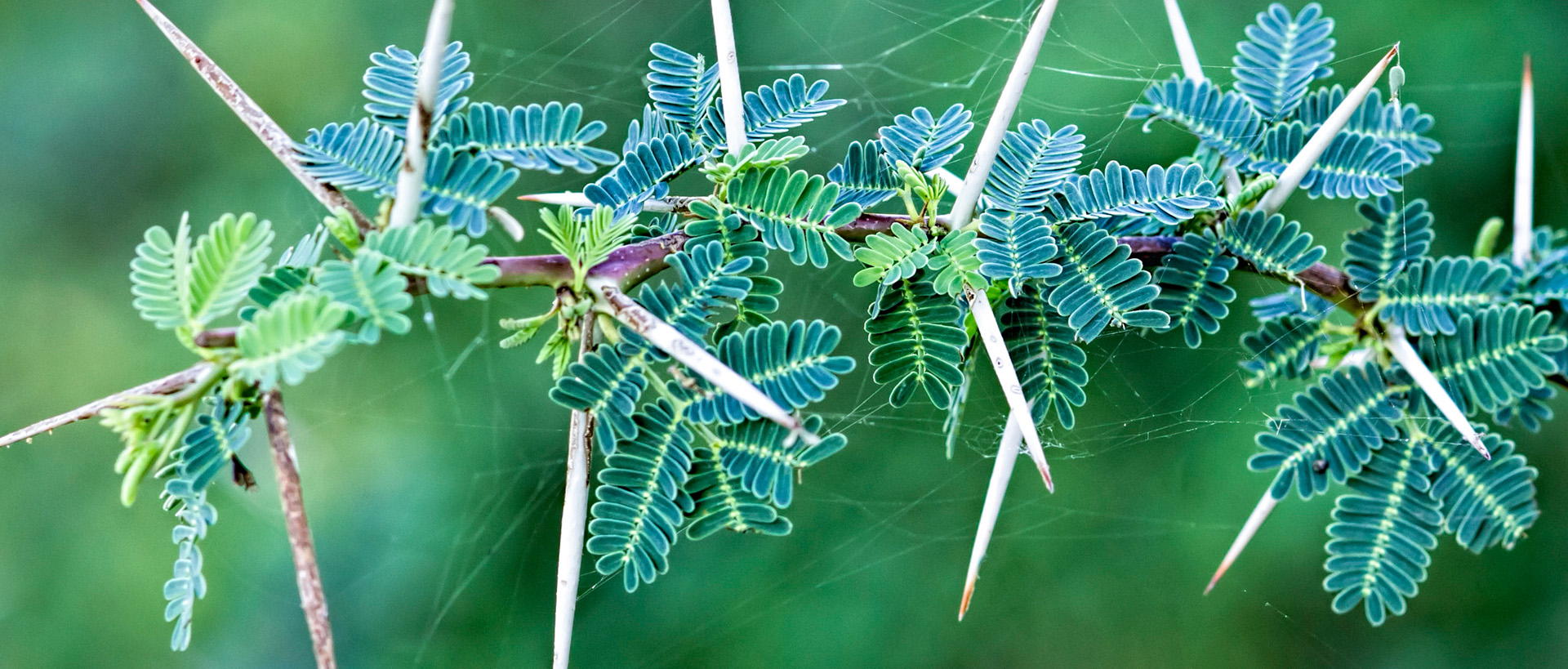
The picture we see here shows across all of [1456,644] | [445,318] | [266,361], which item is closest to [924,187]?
[266,361]

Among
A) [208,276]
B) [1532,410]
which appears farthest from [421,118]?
[1532,410]

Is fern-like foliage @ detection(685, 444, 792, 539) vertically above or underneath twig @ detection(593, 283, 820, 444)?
underneath

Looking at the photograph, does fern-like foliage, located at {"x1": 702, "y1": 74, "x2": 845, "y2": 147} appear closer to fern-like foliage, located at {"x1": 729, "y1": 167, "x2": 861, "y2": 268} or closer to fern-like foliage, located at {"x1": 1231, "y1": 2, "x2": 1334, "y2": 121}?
fern-like foliage, located at {"x1": 729, "y1": 167, "x2": 861, "y2": 268}

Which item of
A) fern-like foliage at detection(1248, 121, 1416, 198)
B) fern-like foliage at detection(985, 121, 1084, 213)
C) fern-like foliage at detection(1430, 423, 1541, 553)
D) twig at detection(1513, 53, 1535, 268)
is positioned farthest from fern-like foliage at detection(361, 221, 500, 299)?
twig at detection(1513, 53, 1535, 268)

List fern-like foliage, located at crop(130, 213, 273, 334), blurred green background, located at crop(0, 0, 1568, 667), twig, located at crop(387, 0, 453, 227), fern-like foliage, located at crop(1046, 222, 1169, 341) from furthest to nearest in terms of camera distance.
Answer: blurred green background, located at crop(0, 0, 1568, 667)
fern-like foliage, located at crop(1046, 222, 1169, 341)
fern-like foliage, located at crop(130, 213, 273, 334)
twig, located at crop(387, 0, 453, 227)

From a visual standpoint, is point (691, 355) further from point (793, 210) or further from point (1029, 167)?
point (1029, 167)

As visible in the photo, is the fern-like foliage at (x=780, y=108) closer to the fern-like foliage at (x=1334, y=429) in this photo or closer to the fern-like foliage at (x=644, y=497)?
the fern-like foliage at (x=644, y=497)

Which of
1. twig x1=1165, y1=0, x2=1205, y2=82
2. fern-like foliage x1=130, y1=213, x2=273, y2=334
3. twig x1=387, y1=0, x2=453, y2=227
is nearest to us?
twig x1=387, y1=0, x2=453, y2=227
